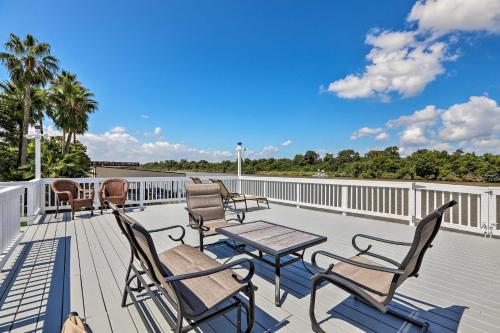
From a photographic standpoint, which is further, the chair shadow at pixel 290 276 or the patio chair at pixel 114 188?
the patio chair at pixel 114 188

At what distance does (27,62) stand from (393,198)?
71.0ft

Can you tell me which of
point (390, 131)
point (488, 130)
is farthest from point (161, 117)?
point (390, 131)

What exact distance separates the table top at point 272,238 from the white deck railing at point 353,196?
2.65m

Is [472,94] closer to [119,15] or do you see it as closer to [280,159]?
[280,159]

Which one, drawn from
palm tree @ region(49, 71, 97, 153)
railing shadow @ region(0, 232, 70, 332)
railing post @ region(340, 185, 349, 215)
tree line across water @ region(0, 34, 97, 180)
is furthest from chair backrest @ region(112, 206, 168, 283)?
palm tree @ region(49, 71, 97, 153)

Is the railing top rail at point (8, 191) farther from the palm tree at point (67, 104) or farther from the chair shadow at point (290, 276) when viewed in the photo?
the palm tree at point (67, 104)

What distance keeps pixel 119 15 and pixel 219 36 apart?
4.42 metres

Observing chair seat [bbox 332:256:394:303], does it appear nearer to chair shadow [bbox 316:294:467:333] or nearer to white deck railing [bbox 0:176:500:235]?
chair shadow [bbox 316:294:467:333]

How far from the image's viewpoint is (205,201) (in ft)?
12.4

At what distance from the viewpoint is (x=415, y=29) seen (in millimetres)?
9422

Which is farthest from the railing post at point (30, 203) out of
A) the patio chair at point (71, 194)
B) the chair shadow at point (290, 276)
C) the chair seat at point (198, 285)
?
the chair seat at point (198, 285)

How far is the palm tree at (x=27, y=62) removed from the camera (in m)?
15.1

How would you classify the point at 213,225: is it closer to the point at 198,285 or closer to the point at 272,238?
the point at 272,238

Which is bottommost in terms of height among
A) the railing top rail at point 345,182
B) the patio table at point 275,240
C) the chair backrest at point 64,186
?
the patio table at point 275,240
